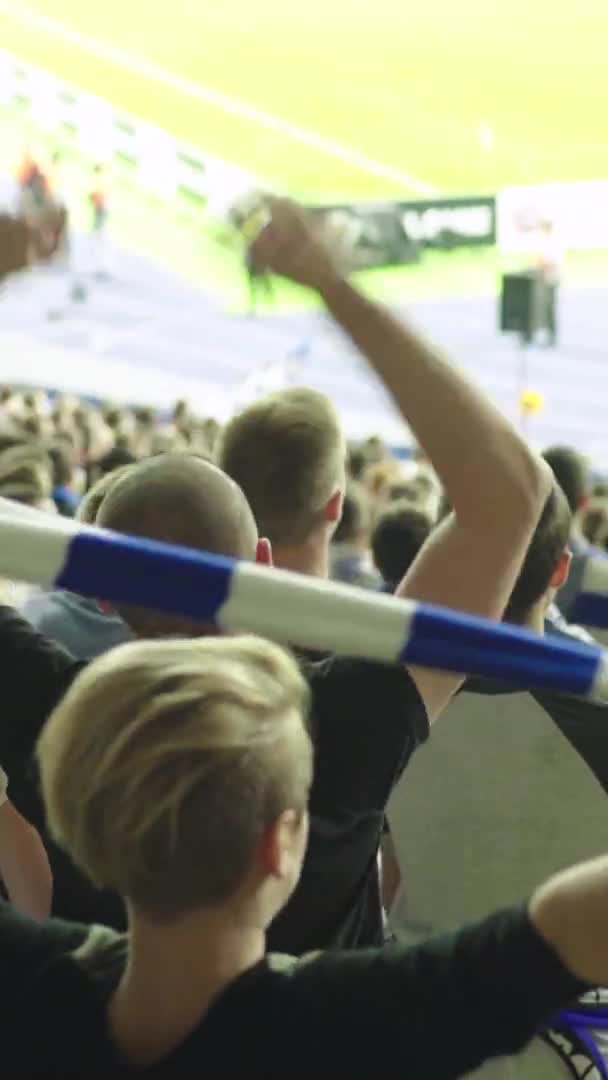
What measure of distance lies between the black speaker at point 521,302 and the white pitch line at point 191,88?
341 centimetres

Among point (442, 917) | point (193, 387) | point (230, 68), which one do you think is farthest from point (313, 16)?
point (442, 917)

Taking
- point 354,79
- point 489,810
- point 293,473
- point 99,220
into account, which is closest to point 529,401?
point 354,79

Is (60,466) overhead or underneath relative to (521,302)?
underneath

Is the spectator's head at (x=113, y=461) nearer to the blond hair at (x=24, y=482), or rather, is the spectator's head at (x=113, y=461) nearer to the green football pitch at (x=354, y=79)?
the blond hair at (x=24, y=482)

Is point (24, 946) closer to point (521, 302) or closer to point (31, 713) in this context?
point (31, 713)

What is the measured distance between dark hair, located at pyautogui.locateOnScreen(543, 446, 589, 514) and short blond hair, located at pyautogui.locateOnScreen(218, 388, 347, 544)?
2119 millimetres

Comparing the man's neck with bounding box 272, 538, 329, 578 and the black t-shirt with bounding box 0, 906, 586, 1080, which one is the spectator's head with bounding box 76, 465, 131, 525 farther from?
the black t-shirt with bounding box 0, 906, 586, 1080

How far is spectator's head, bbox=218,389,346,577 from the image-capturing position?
175 cm

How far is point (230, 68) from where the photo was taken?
13.2 m

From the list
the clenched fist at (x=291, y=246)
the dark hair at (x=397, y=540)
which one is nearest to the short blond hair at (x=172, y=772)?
the clenched fist at (x=291, y=246)

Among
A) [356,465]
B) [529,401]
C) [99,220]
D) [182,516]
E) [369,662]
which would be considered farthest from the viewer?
[99,220]

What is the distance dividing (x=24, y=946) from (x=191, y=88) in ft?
41.5

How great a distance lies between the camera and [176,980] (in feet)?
3.37

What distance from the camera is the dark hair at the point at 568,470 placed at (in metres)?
3.96
